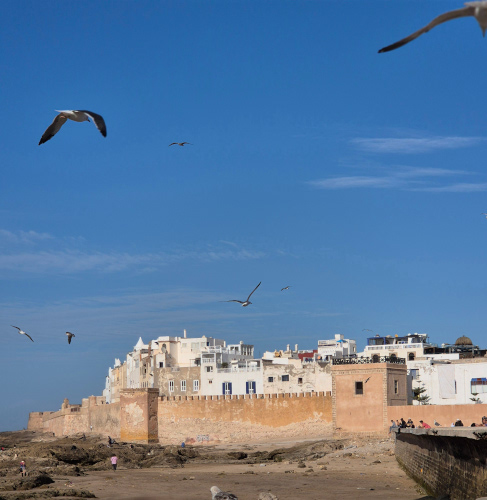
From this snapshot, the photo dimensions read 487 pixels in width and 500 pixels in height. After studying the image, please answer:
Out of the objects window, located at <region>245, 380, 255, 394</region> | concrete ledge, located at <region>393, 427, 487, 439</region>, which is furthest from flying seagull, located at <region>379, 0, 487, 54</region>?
window, located at <region>245, 380, 255, 394</region>

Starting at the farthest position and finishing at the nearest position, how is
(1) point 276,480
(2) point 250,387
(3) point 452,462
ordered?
(2) point 250,387, (1) point 276,480, (3) point 452,462

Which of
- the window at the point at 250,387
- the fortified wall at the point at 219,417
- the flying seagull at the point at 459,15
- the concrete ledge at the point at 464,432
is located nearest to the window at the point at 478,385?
the fortified wall at the point at 219,417

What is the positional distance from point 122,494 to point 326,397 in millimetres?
22737

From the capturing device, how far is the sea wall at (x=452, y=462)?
43.7ft

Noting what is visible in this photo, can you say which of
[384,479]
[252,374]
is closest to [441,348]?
[252,374]

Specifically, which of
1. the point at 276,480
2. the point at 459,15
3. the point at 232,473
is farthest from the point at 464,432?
the point at 232,473

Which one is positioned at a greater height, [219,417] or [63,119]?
[63,119]

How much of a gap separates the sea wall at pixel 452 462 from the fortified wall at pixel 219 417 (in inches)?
874

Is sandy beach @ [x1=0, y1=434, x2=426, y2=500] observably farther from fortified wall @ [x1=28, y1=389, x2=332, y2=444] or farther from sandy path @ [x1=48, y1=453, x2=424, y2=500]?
fortified wall @ [x1=28, y1=389, x2=332, y2=444]

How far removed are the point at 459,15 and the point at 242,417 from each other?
134 ft

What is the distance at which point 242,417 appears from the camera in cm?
4700

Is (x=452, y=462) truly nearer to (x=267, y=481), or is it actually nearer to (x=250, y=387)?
(x=267, y=481)

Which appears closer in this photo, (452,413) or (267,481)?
(267,481)

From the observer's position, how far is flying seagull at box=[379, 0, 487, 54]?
7680 millimetres
